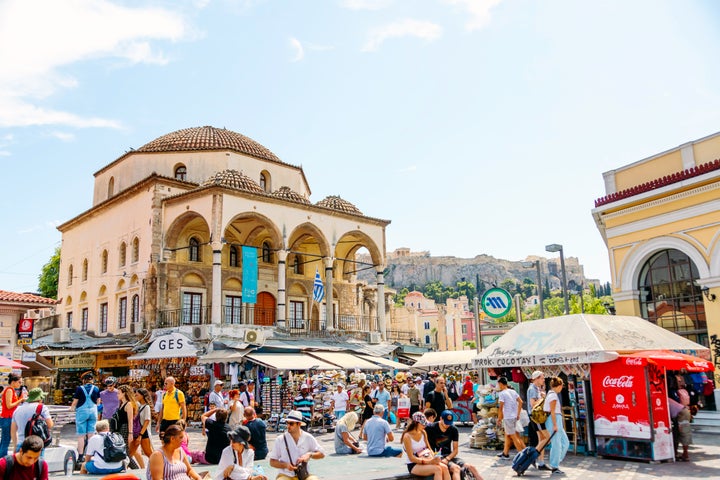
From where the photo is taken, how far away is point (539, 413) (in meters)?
9.22

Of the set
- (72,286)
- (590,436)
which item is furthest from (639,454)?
(72,286)

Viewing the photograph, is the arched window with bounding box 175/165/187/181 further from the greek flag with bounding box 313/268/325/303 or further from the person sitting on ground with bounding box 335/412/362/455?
the person sitting on ground with bounding box 335/412/362/455

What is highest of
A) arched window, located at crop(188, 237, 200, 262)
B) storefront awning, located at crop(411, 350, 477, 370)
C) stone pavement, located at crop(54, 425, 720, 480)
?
arched window, located at crop(188, 237, 200, 262)

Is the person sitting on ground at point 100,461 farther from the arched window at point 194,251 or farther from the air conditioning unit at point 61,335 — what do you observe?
the air conditioning unit at point 61,335

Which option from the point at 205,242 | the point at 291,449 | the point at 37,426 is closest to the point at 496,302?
the point at 291,449

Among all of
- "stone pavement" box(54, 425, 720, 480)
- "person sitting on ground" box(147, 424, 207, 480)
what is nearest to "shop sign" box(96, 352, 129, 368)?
"stone pavement" box(54, 425, 720, 480)

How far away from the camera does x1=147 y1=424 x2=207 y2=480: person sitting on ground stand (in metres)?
5.66

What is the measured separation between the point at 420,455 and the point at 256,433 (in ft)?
8.75

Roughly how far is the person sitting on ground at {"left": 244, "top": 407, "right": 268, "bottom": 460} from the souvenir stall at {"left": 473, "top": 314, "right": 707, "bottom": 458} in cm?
448

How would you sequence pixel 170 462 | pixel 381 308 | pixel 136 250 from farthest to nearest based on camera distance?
pixel 381 308 < pixel 136 250 < pixel 170 462

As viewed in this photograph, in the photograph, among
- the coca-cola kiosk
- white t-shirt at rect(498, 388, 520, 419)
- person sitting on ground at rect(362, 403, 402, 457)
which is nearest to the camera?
the coca-cola kiosk

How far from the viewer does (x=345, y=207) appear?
2764cm

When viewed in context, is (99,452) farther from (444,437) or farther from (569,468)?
(569,468)

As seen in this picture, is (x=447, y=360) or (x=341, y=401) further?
(x=447, y=360)
